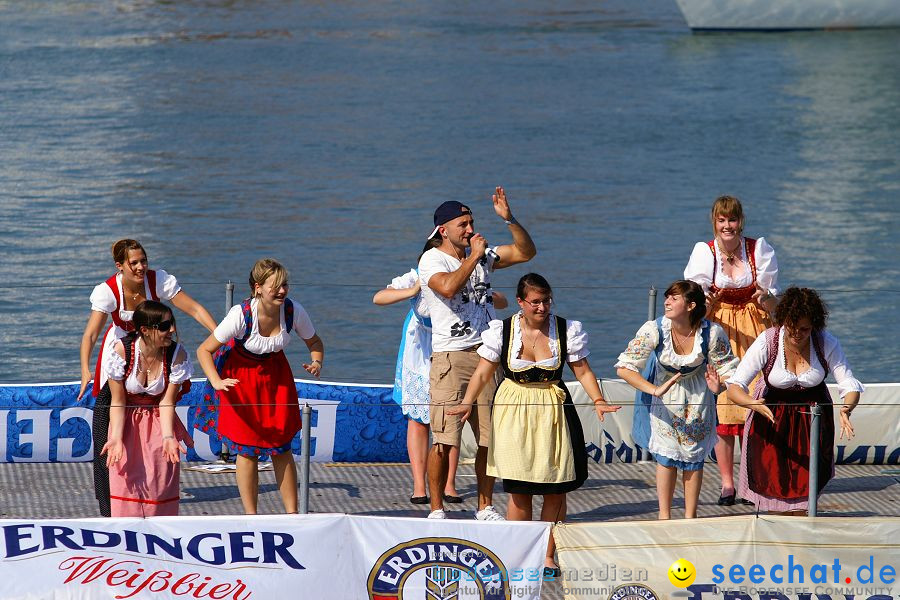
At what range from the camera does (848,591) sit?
243 inches

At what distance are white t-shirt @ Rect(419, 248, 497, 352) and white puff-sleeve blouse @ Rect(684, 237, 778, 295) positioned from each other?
1.25 metres

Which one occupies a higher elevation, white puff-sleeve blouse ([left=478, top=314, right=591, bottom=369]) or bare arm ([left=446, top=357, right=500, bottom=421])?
white puff-sleeve blouse ([left=478, top=314, right=591, bottom=369])

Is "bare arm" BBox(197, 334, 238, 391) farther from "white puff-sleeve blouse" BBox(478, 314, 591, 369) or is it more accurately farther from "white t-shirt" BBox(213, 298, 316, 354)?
"white puff-sleeve blouse" BBox(478, 314, 591, 369)

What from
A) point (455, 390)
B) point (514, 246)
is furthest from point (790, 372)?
point (455, 390)

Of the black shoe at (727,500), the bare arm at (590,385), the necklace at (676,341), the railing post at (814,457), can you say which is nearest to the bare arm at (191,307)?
the bare arm at (590,385)

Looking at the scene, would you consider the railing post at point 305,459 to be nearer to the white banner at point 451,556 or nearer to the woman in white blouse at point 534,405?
the white banner at point 451,556

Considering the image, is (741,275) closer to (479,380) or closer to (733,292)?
(733,292)

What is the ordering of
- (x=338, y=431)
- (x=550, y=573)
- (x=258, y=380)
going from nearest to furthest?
(x=550, y=573) → (x=258, y=380) → (x=338, y=431)

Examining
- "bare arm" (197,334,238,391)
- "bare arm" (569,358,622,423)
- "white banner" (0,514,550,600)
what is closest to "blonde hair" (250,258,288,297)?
"bare arm" (197,334,238,391)

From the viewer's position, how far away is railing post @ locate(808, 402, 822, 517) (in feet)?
21.6

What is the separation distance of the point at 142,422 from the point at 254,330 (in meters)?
0.69

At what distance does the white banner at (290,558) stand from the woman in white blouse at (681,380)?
46.5 inches

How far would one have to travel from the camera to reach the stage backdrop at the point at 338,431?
8539 mm

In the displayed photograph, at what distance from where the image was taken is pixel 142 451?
6793 millimetres
